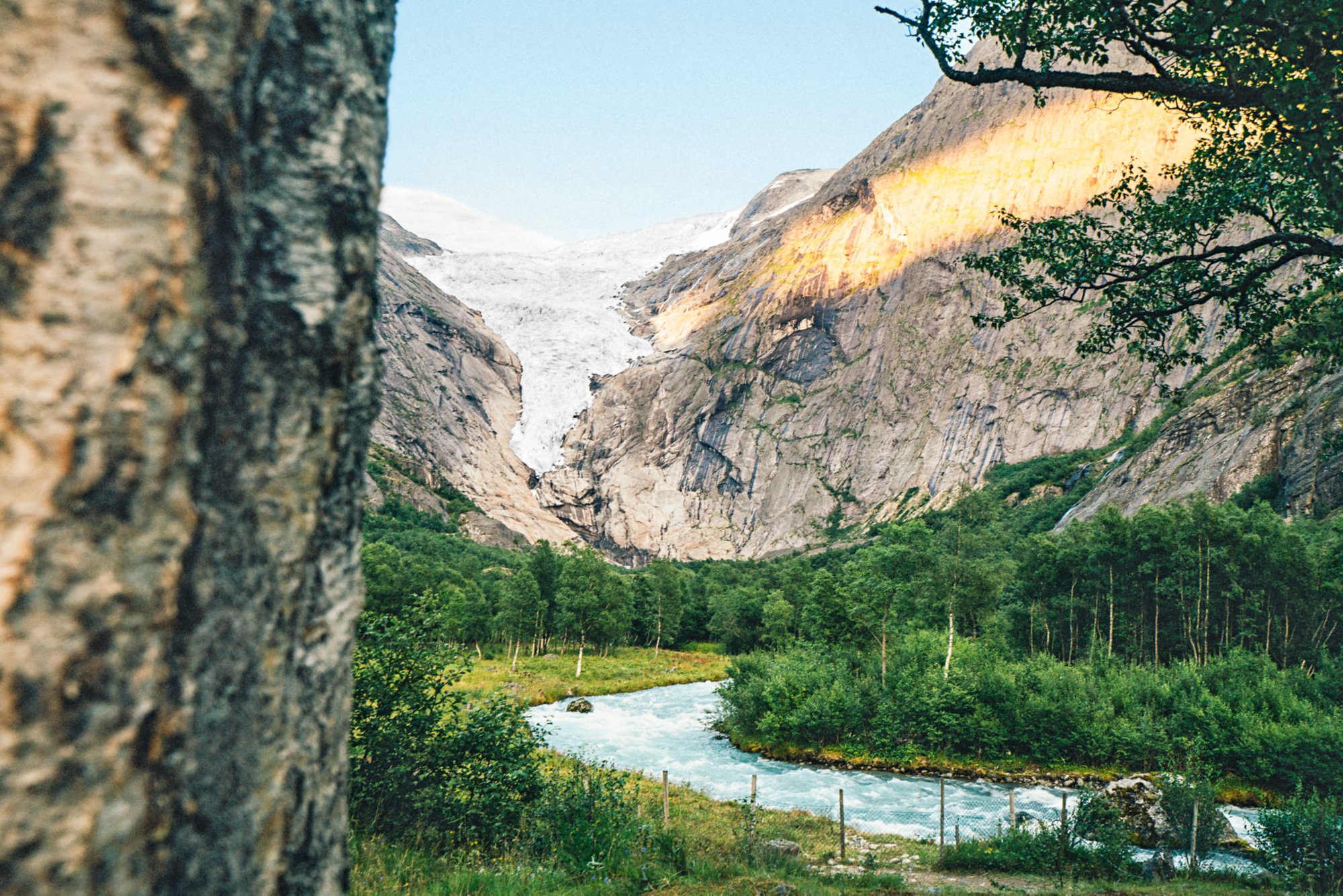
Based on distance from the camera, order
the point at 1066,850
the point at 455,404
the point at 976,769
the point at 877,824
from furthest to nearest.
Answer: the point at 455,404, the point at 976,769, the point at 877,824, the point at 1066,850

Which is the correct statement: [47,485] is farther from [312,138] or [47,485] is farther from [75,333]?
[312,138]

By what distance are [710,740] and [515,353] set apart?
163 metres

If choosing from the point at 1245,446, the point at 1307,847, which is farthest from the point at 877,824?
the point at 1245,446

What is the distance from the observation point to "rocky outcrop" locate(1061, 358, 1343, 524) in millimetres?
51281

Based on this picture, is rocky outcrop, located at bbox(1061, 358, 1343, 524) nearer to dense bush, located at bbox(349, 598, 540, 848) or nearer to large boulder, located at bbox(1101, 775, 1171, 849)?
large boulder, located at bbox(1101, 775, 1171, 849)

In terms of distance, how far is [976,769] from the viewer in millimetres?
32156

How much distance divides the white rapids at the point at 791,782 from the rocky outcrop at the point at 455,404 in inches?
3808

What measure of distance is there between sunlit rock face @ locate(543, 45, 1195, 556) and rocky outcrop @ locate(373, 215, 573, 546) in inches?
425

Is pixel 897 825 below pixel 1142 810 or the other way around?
below

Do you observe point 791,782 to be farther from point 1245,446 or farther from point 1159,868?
point 1245,446

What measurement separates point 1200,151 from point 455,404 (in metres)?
163

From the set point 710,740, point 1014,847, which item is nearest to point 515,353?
point 710,740

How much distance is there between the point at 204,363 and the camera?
4.25 ft

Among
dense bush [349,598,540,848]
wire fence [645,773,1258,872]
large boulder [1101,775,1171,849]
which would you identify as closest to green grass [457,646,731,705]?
wire fence [645,773,1258,872]
